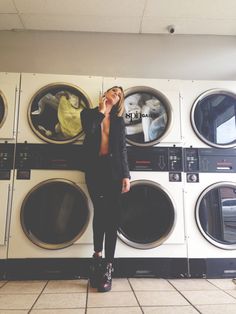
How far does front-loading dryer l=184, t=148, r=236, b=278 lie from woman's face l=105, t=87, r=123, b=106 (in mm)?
683

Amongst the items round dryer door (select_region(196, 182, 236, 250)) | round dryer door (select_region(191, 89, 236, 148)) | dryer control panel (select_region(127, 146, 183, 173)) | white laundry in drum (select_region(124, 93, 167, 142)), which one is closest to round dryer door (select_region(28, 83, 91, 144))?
white laundry in drum (select_region(124, 93, 167, 142))

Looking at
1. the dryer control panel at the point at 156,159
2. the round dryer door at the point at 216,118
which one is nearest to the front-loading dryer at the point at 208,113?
the round dryer door at the point at 216,118

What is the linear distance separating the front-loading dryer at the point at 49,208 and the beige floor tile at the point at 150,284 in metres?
0.39

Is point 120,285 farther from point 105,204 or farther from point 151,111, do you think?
point 151,111

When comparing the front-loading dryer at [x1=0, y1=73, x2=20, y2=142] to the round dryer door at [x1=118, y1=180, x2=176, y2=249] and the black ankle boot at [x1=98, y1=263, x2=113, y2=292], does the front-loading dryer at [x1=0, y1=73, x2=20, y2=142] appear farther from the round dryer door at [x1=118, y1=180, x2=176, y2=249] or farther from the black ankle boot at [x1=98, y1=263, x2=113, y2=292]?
the black ankle boot at [x1=98, y1=263, x2=113, y2=292]

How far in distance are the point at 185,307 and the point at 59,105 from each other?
1.63 meters

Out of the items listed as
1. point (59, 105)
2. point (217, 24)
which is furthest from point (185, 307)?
point (217, 24)

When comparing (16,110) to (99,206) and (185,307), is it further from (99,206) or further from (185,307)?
(185,307)

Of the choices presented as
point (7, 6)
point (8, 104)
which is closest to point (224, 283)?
point (8, 104)

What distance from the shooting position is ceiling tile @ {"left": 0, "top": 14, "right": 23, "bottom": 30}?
2416 millimetres

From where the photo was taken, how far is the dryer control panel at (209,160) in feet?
6.70

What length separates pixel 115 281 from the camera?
1832mm

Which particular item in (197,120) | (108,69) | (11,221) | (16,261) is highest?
(108,69)

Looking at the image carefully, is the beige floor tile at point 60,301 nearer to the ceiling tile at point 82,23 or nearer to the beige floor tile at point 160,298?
the beige floor tile at point 160,298
